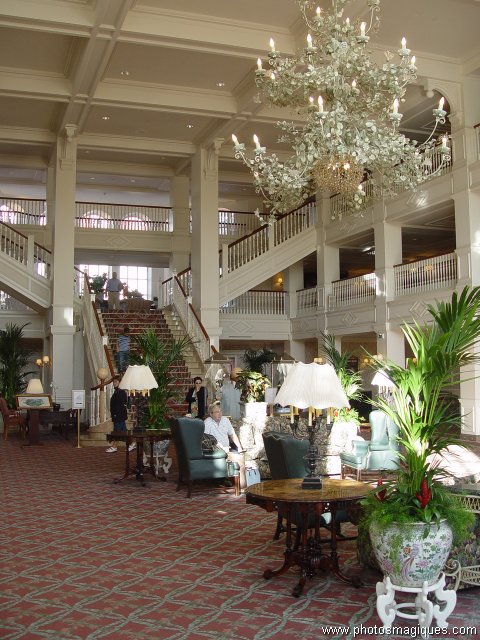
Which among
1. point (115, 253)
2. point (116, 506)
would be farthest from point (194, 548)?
point (115, 253)

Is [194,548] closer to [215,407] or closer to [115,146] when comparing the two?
[215,407]

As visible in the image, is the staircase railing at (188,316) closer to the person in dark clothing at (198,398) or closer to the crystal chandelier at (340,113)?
the person in dark clothing at (198,398)

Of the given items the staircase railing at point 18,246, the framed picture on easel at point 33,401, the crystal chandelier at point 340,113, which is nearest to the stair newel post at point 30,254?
the staircase railing at point 18,246

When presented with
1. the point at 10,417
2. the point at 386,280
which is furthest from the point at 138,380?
the point at 386,280

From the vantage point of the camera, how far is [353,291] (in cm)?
1769

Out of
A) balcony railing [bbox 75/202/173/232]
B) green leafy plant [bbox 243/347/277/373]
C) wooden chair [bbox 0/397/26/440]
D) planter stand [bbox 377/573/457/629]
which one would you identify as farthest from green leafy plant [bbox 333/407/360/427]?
balcony railing [bbox 75/202/173/232]

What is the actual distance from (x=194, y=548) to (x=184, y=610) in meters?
1.59

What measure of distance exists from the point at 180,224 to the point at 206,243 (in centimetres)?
376

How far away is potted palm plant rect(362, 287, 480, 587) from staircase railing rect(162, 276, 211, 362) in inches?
469

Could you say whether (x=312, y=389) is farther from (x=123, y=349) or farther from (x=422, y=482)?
(x=123, y=349)

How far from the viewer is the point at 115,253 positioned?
21562 millimetres

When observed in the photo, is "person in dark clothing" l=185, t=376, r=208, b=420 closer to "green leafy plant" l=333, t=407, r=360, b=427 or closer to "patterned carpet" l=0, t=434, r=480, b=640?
"green leafy plant" l=333, t=407, r=360, b=427

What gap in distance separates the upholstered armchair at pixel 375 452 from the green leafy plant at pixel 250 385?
99.0 inches

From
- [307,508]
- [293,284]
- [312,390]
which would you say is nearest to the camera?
[307,508]
